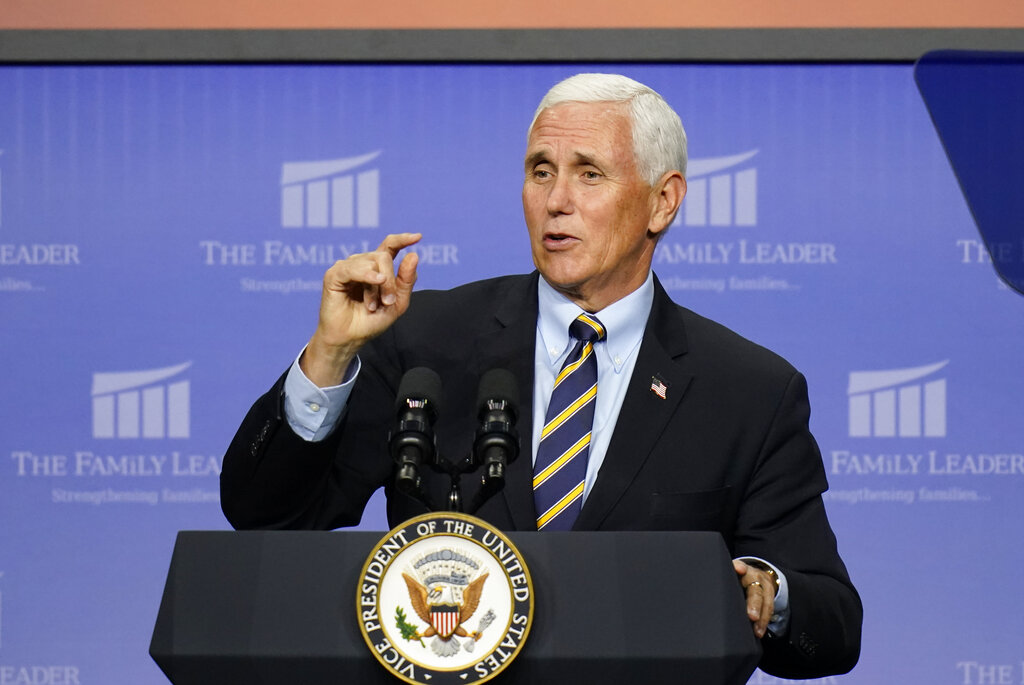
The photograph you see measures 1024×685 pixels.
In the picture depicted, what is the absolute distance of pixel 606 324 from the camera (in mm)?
1954

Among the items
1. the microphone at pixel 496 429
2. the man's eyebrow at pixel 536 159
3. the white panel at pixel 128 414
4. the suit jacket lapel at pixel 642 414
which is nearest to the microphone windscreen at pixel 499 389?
the microphone at pixel 496 429

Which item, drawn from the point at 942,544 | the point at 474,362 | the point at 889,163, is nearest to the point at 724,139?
the point at 889,163

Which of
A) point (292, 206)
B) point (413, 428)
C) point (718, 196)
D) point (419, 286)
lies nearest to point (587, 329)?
point (413, 428)

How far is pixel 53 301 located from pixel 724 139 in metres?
1.80

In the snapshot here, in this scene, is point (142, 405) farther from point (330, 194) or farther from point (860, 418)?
point (860, 418)

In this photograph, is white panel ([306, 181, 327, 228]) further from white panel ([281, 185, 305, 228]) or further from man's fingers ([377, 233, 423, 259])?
man's fingers ([377, 233, 423, 259])

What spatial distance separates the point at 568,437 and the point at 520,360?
0.51ft

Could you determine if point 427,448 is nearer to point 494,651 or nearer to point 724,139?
point 494,651

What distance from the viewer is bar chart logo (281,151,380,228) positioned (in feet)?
10.4

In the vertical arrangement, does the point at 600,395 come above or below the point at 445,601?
above

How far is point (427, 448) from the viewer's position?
1337mm

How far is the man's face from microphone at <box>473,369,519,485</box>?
529mm

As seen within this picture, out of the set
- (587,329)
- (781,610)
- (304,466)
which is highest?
(587,329)

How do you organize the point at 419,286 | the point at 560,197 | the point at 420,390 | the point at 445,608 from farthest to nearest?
the point at 419,286
the point at 560,197
the point at 420,390
the point at 445,608
